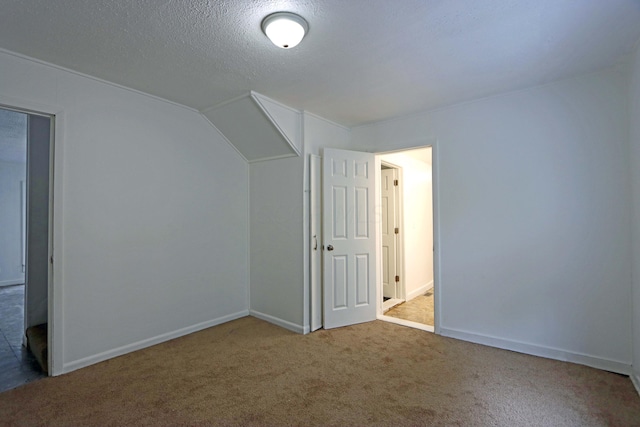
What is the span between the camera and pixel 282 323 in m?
3.43

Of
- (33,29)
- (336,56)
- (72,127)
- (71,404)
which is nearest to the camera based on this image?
(33,29)

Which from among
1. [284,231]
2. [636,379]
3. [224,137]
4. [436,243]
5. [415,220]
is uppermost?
[224,137]

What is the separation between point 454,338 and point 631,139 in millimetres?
2191

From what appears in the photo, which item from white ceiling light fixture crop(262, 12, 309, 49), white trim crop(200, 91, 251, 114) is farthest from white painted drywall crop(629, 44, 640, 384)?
white trim crop(200, 91, 251, 114)

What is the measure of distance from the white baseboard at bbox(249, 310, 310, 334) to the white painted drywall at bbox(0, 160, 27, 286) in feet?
15.7

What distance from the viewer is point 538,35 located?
6.33 ft

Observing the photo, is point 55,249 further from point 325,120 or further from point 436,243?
point 436,243

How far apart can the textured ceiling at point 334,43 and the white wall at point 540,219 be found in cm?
32

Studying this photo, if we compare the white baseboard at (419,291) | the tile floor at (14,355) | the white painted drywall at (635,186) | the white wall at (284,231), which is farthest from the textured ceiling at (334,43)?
the white baseboard at (419,291)

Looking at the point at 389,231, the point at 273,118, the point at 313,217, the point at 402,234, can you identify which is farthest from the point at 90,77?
the point at 402,234

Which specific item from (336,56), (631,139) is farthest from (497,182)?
(336,56)

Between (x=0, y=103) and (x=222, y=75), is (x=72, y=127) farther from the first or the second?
(x=222, y=75)

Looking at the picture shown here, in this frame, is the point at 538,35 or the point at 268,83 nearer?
the point at 538,35

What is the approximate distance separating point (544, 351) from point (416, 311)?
1.56 metres
